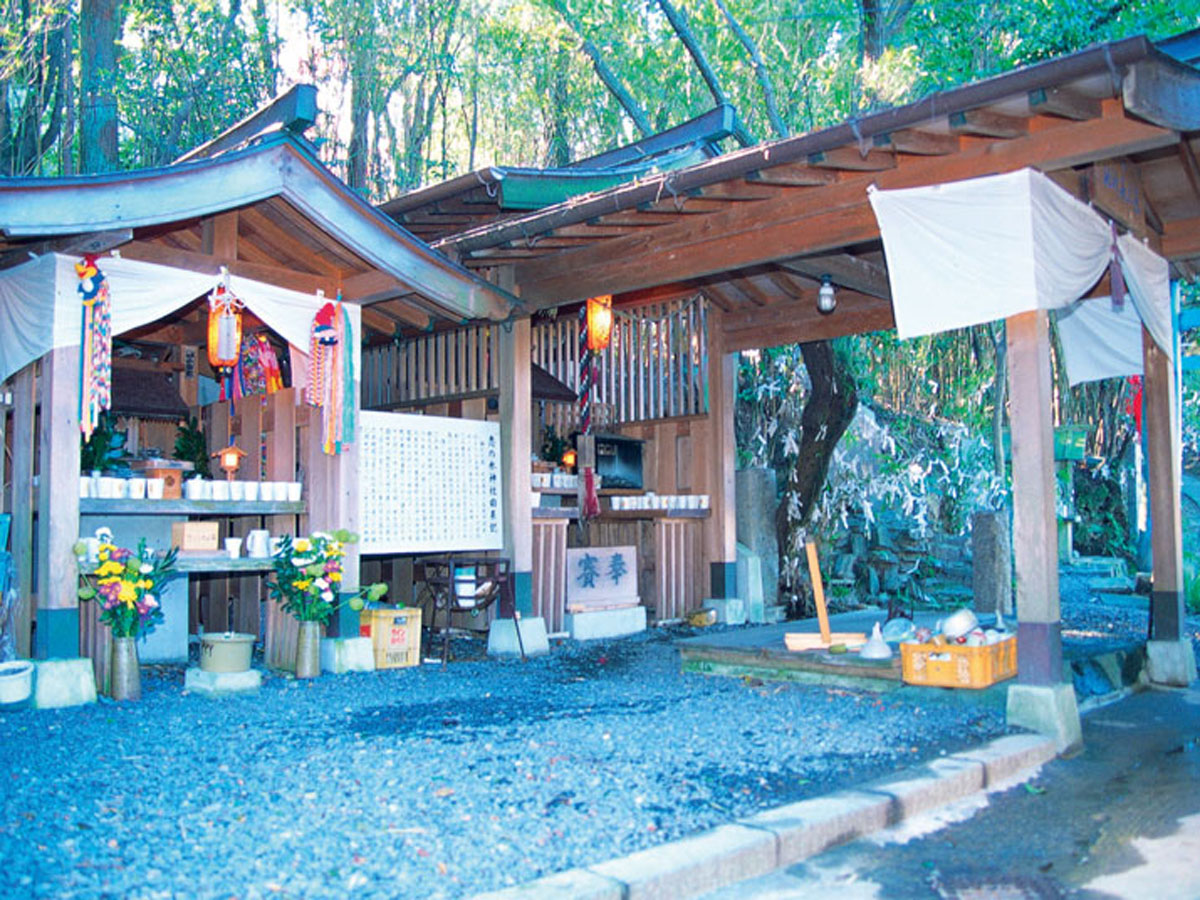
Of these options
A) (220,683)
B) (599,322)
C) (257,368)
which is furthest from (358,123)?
(220,683)

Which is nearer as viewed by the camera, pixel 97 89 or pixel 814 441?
pixel 814 441

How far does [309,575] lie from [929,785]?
5.12m

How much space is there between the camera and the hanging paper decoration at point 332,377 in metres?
8.58

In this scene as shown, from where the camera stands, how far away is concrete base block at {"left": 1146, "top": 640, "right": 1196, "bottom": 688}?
27.7 ft

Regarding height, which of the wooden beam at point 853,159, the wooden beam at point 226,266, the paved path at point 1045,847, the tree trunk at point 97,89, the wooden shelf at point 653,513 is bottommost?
the paved path at point 1045,847

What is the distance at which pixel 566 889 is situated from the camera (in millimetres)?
3469

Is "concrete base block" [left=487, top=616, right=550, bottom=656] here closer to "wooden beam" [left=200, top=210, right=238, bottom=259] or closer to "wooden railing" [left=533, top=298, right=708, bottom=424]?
"wooden railing" [left=533, top=298, right=708, bottom=424]

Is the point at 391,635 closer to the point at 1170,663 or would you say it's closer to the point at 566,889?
the point at 566,889

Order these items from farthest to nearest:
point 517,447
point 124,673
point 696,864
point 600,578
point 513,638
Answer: point 600,578 < point 517,447 < point 513,638 < point 124,673 < point 696,864

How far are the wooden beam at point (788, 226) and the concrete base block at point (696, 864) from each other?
4.80 metres

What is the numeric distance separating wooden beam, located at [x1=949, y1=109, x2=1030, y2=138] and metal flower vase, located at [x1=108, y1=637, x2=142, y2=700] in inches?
263

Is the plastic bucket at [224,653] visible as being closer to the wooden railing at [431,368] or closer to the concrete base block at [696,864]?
the wooden railing at [431,368]

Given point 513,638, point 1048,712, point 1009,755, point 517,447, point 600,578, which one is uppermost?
point 517,447

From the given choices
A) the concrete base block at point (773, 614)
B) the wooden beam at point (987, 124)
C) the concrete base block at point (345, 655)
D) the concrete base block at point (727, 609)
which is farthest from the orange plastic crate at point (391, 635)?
the wooden beam at point (987, 124)
